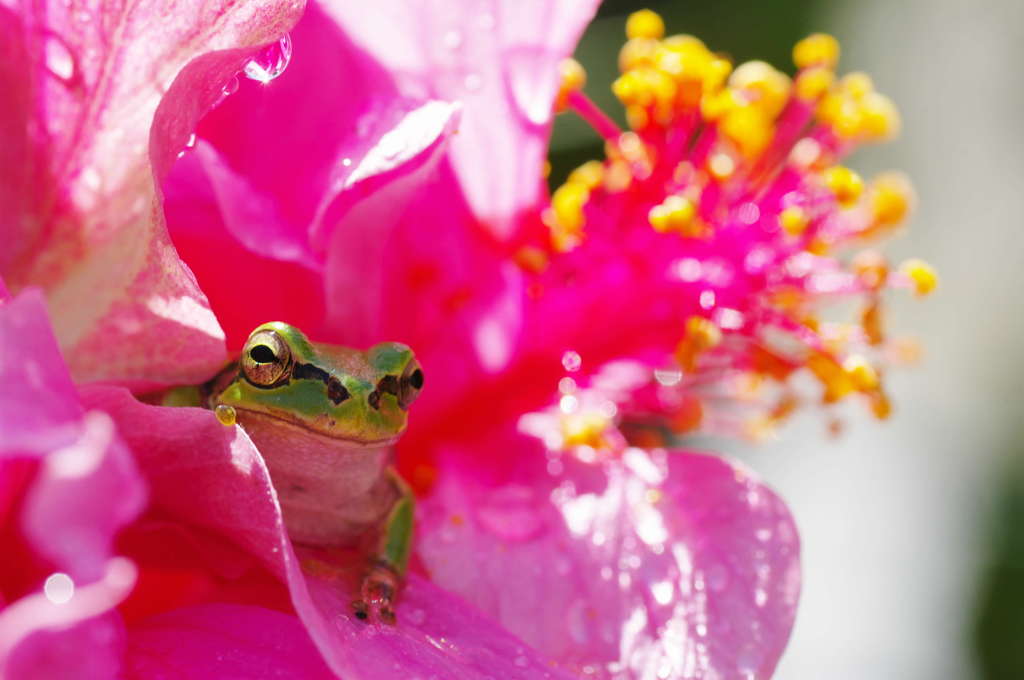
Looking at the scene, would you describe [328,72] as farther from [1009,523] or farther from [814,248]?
[1009,523]

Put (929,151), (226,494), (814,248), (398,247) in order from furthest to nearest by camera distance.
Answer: (929,151)
(814,248)
(398,247)
(226,494)

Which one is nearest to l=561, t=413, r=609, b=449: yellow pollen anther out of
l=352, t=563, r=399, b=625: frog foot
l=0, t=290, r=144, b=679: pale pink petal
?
l=352, t=563, r=399, b=625: frog foot

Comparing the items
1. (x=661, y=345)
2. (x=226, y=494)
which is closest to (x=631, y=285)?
(x=661, y=345)

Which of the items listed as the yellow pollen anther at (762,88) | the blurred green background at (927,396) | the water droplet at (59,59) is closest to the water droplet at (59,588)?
the water droplet at (59,59)

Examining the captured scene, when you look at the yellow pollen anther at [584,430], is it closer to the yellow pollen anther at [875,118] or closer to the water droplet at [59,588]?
the yellow pollen anther at [875,118]

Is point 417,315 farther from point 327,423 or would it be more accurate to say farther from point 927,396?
point 927,396

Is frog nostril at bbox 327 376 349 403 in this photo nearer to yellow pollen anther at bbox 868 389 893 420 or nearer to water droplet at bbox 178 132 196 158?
water droplet at bbox 178 132 196 158

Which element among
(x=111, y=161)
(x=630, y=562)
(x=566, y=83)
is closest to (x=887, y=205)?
(x=566, y=83)
